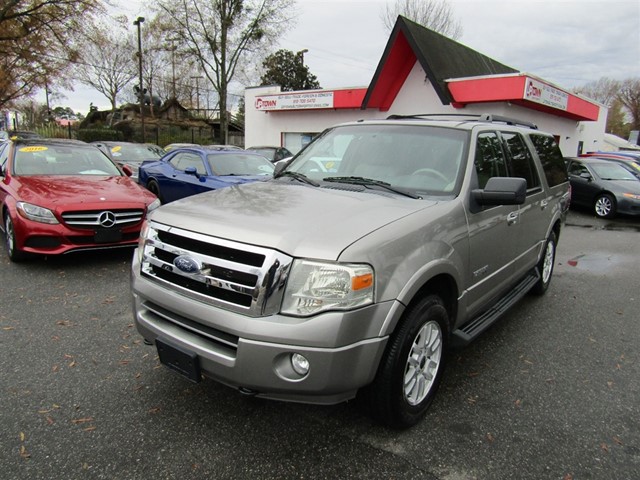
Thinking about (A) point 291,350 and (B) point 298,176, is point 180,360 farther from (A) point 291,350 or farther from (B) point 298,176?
(B) point 298,176

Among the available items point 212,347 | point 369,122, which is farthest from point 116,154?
point 212,347

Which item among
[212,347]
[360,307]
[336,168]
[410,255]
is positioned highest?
[336,168]

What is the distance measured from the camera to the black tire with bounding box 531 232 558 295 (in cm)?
499

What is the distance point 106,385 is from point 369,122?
115 inches

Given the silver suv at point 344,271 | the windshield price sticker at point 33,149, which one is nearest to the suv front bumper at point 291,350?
the silver suv at point 344,271

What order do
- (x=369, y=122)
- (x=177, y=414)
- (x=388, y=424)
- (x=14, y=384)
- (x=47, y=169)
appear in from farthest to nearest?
1. (x=47, y=169)
2. (x=369, y=122)
3. (x=14, y=384)
4. (x=177, y=414)
5. (x=388, y=424)

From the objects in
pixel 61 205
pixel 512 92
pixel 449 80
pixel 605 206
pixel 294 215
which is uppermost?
pixel 449 80

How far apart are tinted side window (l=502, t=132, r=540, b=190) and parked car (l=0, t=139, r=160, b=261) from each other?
384 centimetres

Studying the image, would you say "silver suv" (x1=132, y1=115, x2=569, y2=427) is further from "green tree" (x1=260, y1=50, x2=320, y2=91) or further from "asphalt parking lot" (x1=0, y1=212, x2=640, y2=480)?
"green tree" (x1=260, y1=50, x2=320, y2=91)

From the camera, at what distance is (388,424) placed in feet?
8.45

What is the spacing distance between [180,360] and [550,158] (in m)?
4.46

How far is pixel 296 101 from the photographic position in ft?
66.9

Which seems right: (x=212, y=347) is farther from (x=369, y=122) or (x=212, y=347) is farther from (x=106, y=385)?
(x=369, y=122)

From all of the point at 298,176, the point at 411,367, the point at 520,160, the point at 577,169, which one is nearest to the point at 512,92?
the point at 577,169
